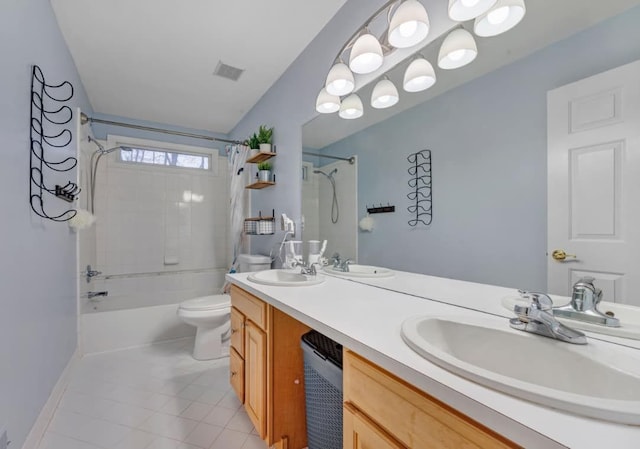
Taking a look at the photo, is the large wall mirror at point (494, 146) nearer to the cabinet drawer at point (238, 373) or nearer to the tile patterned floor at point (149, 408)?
the cabinet drawer at point (238, 373)

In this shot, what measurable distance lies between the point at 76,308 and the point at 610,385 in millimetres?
Result: 3213

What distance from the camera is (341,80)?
169cm

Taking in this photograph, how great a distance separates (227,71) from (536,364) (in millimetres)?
2673

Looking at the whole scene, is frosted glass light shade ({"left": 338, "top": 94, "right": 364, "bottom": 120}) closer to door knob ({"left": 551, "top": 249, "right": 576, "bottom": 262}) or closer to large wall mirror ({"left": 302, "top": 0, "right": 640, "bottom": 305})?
large wall mirror ({"left": 302, "top": 0, "right": 640, "bottom": 305})

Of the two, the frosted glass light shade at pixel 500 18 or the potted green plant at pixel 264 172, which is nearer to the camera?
the frosted glass light shade at pixel 500 18

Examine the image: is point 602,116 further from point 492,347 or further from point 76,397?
point 76,397

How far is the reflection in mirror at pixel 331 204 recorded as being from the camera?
1629 mm

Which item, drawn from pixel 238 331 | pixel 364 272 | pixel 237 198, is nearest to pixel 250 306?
pixel 238 331

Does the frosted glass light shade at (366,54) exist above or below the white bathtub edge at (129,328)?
above

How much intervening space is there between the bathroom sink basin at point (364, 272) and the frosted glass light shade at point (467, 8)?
1.04 meters

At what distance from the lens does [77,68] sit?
2.38m

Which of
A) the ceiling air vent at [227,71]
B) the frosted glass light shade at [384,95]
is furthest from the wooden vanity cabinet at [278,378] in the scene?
the ceiling air vent at [227,71]

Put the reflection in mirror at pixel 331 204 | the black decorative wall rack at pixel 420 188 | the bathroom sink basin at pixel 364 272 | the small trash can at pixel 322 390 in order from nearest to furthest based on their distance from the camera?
the small trash can at pixel 322 390
the black decorative wall rack at pixel 420 188
the bathroom sink basin at pixel 364 272
the reflection in mirror at pixel 331 204

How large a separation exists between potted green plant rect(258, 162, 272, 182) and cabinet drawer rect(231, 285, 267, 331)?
1.12 m
